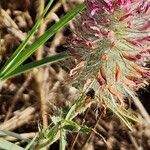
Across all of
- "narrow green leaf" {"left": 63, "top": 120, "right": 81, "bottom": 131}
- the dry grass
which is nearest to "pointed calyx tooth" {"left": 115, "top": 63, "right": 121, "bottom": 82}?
"narrow green leaf" {"left": 63, "top": 120, "right": 81, "bottom": 131}

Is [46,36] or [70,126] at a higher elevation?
[46,36]

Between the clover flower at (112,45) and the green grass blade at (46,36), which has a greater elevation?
the green grass blade at (46,36)

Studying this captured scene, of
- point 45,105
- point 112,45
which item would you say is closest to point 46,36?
point 112,45

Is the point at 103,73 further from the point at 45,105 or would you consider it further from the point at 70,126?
the point at 45,105

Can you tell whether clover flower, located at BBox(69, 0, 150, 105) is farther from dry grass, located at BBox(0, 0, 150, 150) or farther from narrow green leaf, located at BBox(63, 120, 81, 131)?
dry grass, located at BBox(0, 0, 150, 150)

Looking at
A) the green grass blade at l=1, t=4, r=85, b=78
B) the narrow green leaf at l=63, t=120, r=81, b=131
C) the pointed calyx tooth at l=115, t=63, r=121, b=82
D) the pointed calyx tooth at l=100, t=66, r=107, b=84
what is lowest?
the narrow green leaf at l=63, t=120, r=81, b=131

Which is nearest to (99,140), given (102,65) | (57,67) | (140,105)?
(140,105)

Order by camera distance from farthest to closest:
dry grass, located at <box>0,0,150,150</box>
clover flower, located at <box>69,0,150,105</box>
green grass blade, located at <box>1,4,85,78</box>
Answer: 1. dry grass, located at <box>0,0,150,150</box>
2. green grass blade, located at <box>1,4,85,78</box>
3. clover flower, located at <box>69,0,150,105</box>

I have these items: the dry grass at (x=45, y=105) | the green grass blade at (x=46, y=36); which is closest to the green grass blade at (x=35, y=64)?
the green grass blade at (x=46, y=36)

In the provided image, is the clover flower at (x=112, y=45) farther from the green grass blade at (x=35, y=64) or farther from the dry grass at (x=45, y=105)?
the dry grass at (x=45, y=105)
